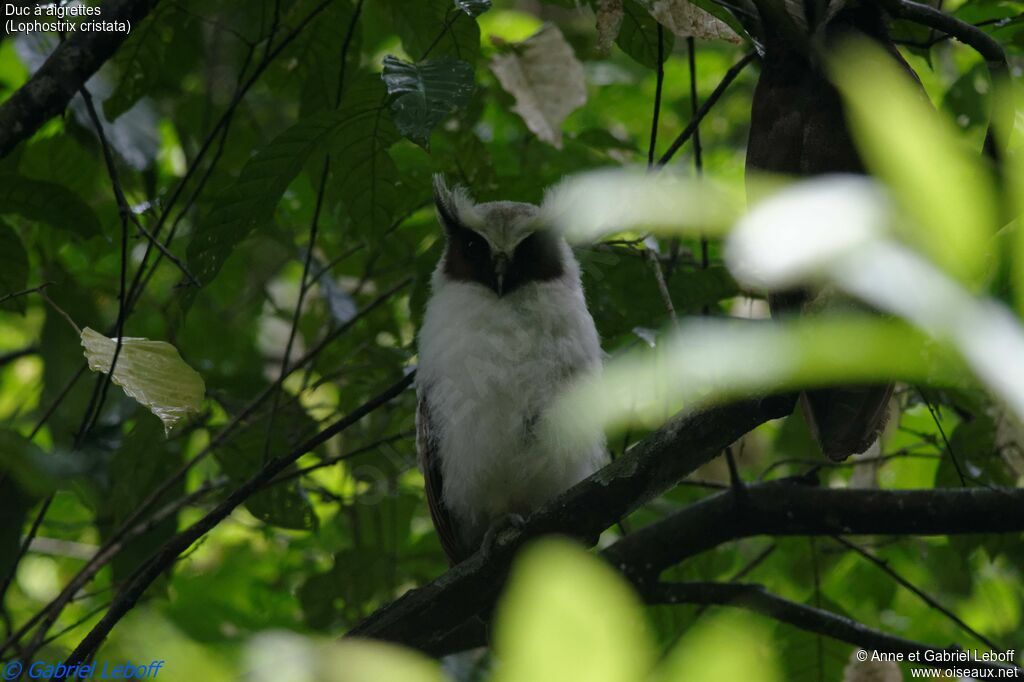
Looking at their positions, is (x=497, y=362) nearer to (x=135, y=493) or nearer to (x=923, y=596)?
(x=135, y=493)

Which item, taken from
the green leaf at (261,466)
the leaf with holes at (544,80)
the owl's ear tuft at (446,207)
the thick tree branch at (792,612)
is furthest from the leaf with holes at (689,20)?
the green leaf at (261,466)

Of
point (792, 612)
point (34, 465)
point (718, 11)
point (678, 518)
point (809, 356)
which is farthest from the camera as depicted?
point (678, 518)

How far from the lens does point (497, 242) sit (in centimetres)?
391

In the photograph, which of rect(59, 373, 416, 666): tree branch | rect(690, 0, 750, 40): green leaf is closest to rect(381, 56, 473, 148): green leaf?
rect(690, 0, 750, 40): green leaf

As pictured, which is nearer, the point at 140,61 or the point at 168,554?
the point at 168,554

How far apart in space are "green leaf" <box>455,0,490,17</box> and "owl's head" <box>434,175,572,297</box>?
1123 mm

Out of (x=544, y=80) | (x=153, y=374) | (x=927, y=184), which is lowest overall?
(x=153, y=374)

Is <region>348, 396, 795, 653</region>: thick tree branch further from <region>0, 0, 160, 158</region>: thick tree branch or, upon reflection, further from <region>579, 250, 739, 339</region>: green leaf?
<region>0, 0, 160, 158</region>: thick tree branch

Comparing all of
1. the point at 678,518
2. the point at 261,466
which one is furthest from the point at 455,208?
the point at 678,518

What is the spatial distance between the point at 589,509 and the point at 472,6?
56.4 inches

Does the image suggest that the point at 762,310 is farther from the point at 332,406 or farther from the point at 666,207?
the point at 666,207

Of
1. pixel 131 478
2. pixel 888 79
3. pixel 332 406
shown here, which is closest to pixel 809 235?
pixel 888 79

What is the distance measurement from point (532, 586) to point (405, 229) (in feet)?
13.4

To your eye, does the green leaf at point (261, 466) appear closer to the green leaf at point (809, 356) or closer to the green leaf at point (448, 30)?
the green leaf at point (448, 30)
